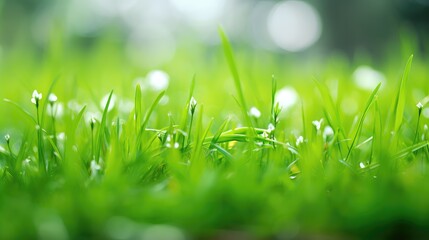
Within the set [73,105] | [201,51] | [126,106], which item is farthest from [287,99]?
[201,51]

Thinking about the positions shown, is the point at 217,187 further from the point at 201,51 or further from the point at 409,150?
the point at 201,51

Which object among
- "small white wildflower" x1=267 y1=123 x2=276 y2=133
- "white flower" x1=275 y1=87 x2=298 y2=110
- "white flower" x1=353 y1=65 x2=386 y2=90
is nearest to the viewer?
"small white wildflower" x1=267 y1=123 x2=276 y2=133

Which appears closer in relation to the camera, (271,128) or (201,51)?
(271,128)

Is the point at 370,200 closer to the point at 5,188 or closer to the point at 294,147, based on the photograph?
the point at 294,147

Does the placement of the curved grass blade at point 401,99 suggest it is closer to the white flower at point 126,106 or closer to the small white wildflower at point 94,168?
the small white wildflower at point 94,168

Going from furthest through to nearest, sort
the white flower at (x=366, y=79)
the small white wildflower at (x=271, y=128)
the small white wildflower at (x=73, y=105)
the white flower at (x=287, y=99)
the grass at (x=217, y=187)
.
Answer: the white flower at (x=366, y=79)
the white flower at (x=287, y=99)
the small white wildflower at (x=73, y=105)
the small white wildflower at (x=271, y=128)
the grass at (x=217, y=187)

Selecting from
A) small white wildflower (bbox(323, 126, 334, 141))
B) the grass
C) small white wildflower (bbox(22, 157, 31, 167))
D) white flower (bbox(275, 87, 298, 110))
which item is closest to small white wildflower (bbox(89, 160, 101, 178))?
the grass

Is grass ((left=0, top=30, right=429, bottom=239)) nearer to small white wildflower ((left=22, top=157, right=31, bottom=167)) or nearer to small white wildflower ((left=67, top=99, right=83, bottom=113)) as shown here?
small white wildflower ((left=22, top=157, right=31, bottom=167))

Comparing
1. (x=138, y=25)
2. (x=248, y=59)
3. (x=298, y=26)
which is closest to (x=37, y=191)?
(x=248, y=59)

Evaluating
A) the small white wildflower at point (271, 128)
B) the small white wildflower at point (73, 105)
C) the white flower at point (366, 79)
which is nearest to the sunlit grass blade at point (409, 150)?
the small white wildflower at point (271, 128)

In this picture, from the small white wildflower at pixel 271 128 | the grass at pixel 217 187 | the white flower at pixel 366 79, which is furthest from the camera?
the white flower at pixel 366 79

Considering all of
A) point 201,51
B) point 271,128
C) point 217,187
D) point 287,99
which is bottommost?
point 217,187
